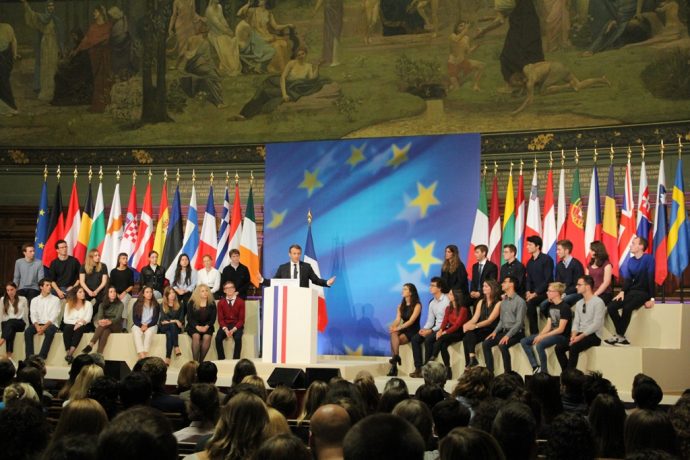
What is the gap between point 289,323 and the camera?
12.5 meters

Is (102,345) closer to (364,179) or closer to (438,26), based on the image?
(364,179)

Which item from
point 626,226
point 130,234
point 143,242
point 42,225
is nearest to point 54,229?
point 42,225

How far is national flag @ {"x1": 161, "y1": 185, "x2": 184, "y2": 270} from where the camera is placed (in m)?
16.2

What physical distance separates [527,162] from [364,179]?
10.6ft

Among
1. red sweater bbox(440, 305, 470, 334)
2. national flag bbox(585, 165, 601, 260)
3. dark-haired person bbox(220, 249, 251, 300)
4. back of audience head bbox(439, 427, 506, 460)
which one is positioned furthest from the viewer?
dark-haired person bbox(220, 249, 251, 300)

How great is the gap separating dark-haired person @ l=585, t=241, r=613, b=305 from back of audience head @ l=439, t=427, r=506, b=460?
979 cm

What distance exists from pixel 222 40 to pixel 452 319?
29.3ft

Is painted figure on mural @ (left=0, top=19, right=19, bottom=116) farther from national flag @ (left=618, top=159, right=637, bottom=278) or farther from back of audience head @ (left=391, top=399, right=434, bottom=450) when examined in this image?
back of audience head @ (left=391, top=399, right=434, bottom=450)

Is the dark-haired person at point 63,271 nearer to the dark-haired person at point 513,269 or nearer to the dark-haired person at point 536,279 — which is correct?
the dark-haired person at point 513,269

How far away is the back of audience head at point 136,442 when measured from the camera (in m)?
2.56

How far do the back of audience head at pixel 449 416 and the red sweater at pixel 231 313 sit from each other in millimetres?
9138

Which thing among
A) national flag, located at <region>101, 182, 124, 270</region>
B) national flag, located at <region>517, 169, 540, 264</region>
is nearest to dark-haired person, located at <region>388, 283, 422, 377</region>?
national flag, located at <region>517, 169, 540, 264</region>

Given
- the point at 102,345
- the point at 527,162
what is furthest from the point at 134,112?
the point at 527,162

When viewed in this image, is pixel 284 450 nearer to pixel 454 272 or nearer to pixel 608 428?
pixel 608 428
